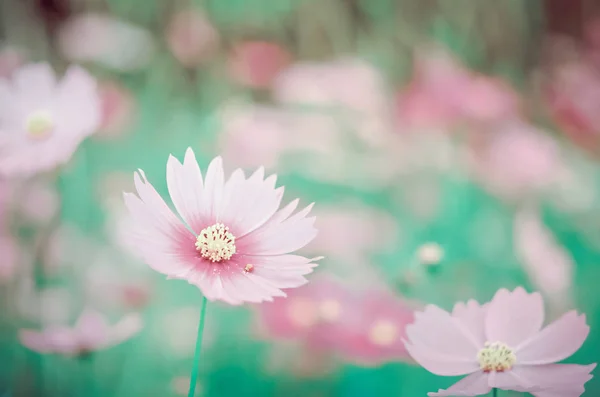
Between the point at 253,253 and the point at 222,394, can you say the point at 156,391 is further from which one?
the point at 253,253

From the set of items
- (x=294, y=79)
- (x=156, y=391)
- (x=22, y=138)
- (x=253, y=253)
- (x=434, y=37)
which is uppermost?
(x=434, y=37)

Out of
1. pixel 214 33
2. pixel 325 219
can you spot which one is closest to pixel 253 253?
pixel 325 219

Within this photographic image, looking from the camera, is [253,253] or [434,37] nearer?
[253,253]

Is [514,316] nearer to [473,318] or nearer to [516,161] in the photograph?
[473,318]

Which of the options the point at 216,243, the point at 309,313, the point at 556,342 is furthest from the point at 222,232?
the point at 556,342

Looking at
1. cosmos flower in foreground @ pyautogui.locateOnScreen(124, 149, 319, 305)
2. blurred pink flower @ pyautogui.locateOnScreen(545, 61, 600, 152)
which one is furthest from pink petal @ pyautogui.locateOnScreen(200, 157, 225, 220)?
blurred pink flower @ pyautogui.locateOnScreen(545, 61, 600, 152)
